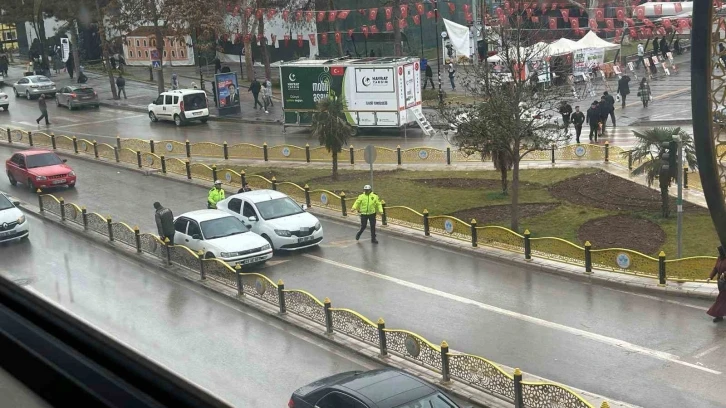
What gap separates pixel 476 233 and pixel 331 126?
7636 mm

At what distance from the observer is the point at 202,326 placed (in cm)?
1374

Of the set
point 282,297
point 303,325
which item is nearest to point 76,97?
point 282,297

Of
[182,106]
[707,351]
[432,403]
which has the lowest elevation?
[707,351]

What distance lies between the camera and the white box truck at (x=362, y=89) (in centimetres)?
3234

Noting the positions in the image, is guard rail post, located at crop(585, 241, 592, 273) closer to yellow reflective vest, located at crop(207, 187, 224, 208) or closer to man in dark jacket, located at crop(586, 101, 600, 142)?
yellow reflective vest, located at crop(207, 187, 224, 208)

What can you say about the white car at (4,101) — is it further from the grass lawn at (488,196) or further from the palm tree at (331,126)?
the palm tree at (331,126)

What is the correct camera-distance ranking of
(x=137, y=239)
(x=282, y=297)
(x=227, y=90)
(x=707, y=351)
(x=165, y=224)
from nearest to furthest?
(x=707, y=351) < (x=282, y=297) < (x=165, y=224) < (x=137, y=239) < (x=227, y=90)

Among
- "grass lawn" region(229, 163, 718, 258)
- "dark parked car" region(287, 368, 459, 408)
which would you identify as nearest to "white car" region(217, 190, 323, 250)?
"grass lawn" region(229, 163, 718, 258)

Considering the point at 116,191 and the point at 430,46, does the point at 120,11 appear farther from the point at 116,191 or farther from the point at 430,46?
the point at 430,46

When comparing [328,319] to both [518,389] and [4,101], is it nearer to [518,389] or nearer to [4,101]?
[518,389]

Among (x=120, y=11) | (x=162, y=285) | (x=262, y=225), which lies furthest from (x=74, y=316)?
(x=120, y=11)

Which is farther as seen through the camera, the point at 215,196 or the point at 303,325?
the point at 215,196

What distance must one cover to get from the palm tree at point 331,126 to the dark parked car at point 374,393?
1612 centimetres

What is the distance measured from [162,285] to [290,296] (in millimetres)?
2816
